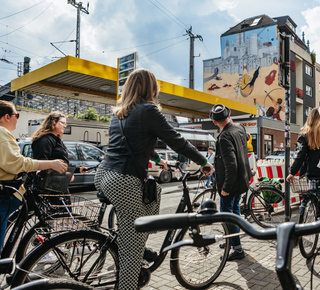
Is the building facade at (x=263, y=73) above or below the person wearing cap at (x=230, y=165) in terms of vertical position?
above

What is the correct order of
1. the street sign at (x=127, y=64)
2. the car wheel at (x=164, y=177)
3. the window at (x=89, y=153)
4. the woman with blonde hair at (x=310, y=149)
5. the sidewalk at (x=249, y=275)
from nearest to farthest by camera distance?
the sidewalk at (x=249, y=275) → the woman with blonde hair at (x=310, y=149) → the window at (x=89, y=153) → the street sign at (x=127, y=64) → the car wheel at (x=164, y=177)

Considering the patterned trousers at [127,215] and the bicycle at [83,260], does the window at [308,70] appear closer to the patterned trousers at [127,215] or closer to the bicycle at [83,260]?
the bicycle at [83,260]

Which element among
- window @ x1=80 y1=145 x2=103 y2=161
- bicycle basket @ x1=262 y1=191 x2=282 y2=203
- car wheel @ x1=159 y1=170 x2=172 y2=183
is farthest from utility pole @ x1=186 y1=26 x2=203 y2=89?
bicycle basket @ x1=262 y1=191 x2=282 y2=203

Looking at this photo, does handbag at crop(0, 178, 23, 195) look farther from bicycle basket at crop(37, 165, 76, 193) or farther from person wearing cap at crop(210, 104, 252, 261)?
person wearing cap at crop(210, 104, 252, 261)

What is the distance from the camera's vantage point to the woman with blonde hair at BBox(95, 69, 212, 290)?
2166 millimetres

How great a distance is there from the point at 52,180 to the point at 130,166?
1187 mm

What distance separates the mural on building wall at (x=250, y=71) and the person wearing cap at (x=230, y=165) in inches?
1259

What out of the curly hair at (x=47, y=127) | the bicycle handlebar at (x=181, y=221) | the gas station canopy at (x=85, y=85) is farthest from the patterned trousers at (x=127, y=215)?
the gas station canopy at (x=85, y=85)

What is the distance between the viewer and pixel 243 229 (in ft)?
3.44

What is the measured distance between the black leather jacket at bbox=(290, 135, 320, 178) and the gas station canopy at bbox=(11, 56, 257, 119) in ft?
36.6

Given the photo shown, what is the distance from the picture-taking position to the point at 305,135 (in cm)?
402

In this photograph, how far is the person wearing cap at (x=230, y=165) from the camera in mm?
3654

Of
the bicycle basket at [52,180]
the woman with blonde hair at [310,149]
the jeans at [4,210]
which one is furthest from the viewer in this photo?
the woman with blonde hair at [310,149]

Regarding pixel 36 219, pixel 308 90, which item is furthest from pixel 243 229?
pixel 308 90
